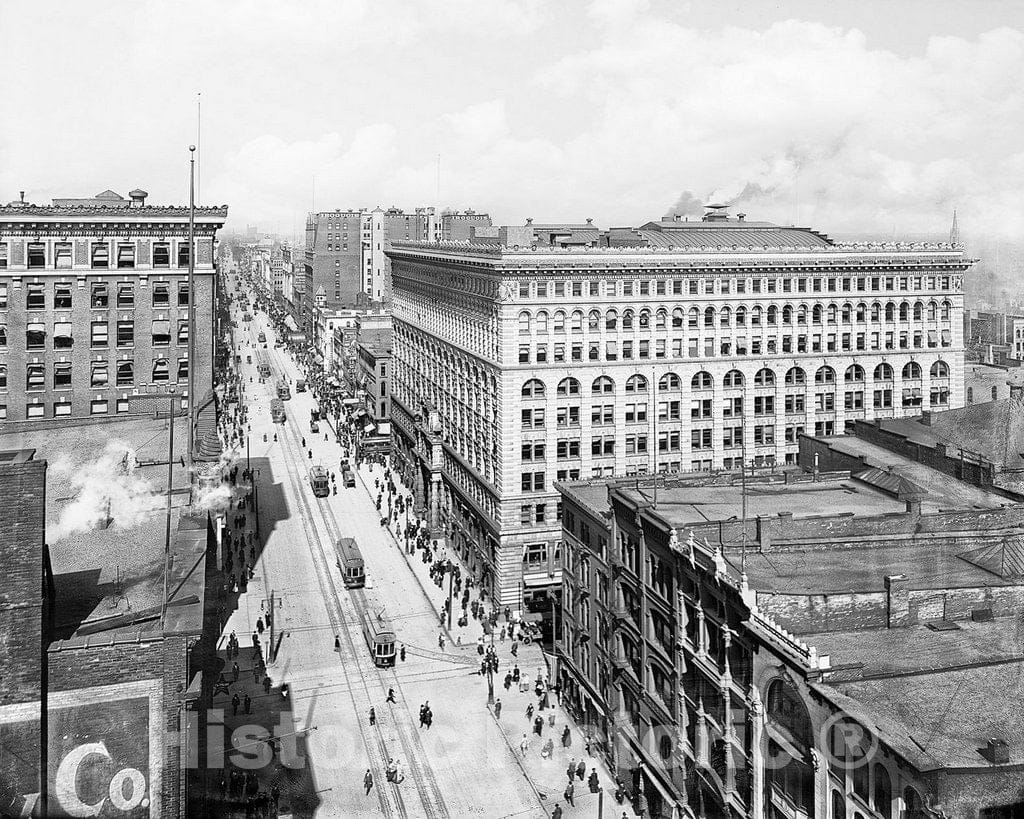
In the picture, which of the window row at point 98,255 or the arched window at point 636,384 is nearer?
A: the window row at point 98,255

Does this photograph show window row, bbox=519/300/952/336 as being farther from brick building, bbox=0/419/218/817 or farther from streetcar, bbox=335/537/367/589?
brick building, bbox=0/419/218/817

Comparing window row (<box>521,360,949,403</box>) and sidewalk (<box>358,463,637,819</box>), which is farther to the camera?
window row (<box>521,360,949,403</box>)

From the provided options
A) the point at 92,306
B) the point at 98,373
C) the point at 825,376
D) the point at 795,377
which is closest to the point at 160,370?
the point at 98,373

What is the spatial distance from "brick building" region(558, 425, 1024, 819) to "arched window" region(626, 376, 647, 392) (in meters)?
19.0

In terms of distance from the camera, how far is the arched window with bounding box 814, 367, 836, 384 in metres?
79.9

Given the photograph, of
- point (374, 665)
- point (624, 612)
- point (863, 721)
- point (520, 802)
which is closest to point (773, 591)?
point (863, 721)

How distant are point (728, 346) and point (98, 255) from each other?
4594cm

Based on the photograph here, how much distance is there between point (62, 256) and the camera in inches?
2413

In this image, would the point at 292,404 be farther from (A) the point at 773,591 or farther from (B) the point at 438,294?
(A) the point at 773,591

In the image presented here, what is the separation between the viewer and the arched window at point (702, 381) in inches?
3007

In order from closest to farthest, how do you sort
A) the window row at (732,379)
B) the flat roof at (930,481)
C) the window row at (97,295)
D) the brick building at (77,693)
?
1. the brick building at (77,693)
2. the flat roof at (930,481)
3. the window row at (97,295)
4. the window row at (732,379)

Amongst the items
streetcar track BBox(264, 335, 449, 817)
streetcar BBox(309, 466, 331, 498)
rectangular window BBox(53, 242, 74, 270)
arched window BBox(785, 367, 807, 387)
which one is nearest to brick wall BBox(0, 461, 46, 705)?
streetcar track BBox(264, 335, 449, 817)

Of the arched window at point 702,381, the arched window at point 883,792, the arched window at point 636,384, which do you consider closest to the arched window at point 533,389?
the arched window at point 636,384

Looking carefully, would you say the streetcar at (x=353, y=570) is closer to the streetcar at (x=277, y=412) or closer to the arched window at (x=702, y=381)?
the arched window at (x=702, y=381)
